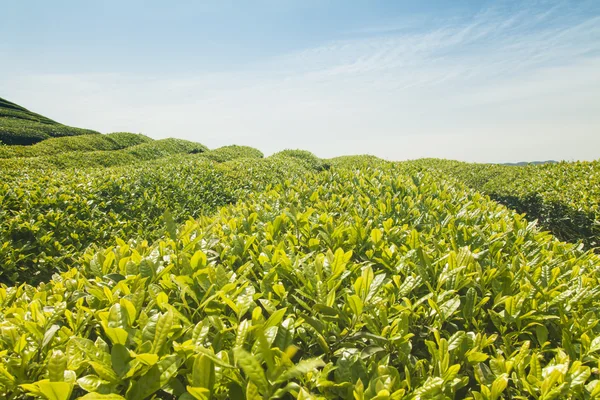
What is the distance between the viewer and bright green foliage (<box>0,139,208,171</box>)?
13.0m

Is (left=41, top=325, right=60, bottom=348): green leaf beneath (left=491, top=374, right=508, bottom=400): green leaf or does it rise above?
beneath

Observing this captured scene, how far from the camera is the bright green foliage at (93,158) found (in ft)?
42.8

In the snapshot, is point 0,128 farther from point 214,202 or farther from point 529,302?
point 529,302

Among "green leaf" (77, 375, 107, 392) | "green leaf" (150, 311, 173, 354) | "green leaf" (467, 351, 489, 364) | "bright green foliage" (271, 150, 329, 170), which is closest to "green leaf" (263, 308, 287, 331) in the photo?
"green leaf" (150, 311, 173, 354)

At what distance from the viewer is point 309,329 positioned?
1.84 metres

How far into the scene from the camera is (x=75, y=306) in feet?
7.07

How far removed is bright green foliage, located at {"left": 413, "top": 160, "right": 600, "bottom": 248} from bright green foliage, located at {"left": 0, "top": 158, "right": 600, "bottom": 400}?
19.0ft

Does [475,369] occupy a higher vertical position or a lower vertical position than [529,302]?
lower

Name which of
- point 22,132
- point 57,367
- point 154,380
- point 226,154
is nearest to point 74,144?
point 22,132

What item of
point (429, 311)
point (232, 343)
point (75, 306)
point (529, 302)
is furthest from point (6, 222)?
point (529, 302)

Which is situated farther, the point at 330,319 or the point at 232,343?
the point at 330,319

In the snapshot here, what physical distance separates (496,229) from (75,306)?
374 centimetres

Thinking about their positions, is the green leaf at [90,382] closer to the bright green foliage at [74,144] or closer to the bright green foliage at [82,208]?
the bright green foliage at [82,208]

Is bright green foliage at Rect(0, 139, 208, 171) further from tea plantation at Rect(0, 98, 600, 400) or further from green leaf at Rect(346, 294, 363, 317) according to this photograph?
green leaf at Rect(346, 294, 363, 317)
